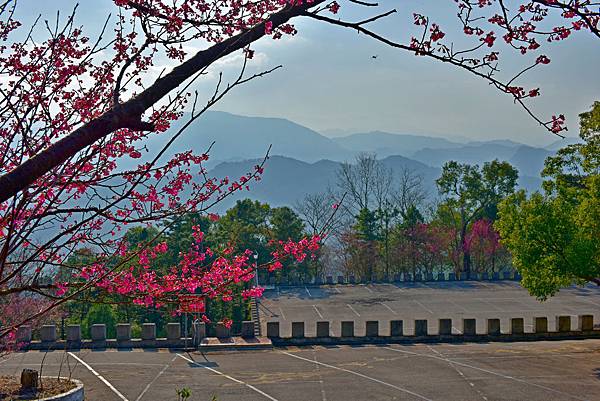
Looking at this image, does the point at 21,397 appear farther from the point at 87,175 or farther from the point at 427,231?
the point at 427,231

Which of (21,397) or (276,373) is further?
(276,373)

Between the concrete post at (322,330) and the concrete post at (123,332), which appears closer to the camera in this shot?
the concrete post at (123,332)

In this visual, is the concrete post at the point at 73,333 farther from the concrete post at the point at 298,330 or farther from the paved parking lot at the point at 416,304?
the paved parking lot at the point at 416,304

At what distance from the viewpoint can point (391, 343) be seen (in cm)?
2011

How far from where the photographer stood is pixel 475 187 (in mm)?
42938

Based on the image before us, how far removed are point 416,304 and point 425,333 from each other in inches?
382

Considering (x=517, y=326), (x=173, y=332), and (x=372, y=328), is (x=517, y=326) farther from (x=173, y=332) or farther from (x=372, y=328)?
(x=173, y=332)

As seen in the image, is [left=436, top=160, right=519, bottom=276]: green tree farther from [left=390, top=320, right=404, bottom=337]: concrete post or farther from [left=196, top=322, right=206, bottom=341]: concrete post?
[left=196, top=322, right=206, bottom=341]: concrete post

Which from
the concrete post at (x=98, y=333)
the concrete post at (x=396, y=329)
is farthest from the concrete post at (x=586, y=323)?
the concrete post at (x=98, y=333)

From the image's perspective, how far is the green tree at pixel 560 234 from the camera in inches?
706

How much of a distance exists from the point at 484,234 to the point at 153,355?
97.0 ft

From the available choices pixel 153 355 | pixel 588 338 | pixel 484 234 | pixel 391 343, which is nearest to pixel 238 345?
pixel 153 355

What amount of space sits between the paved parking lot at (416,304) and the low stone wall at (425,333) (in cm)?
257


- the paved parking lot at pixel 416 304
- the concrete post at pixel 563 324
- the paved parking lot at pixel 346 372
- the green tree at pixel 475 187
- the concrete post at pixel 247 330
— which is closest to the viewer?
the paved parking lot at pixel 346 372
